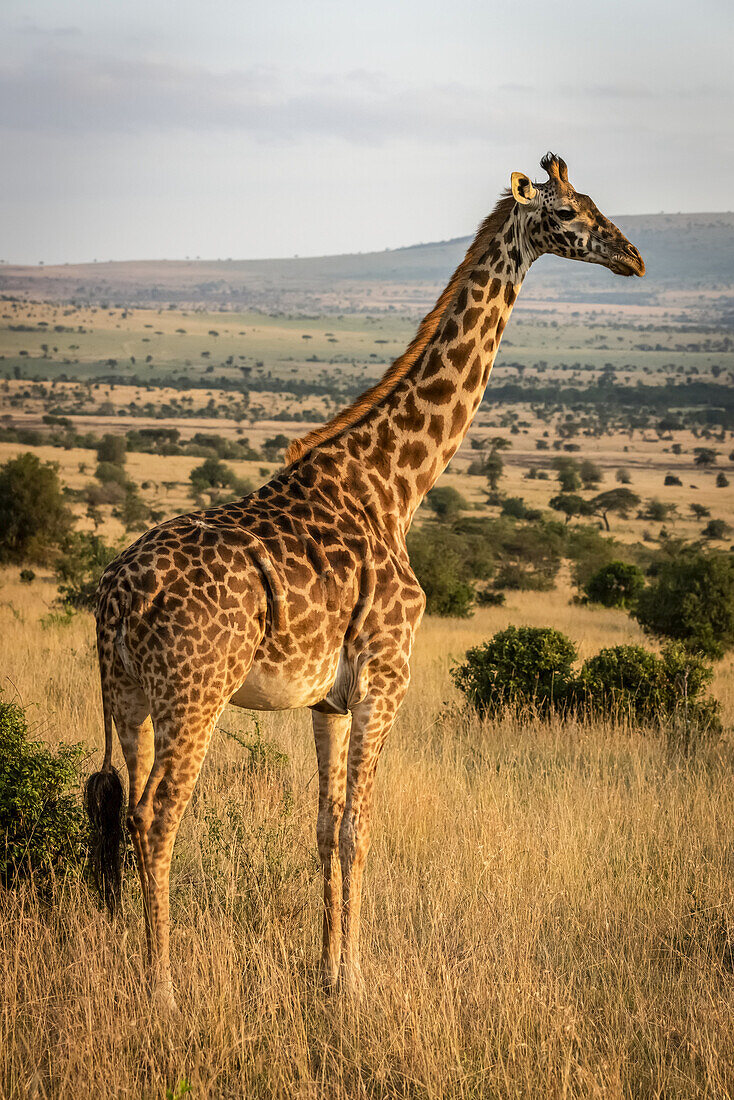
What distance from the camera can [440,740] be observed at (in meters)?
9.75

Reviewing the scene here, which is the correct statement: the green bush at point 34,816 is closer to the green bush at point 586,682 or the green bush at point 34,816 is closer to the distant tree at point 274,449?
the green bush at point 586,682

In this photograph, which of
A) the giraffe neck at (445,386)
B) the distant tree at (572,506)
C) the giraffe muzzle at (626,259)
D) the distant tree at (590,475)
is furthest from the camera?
the distant tree at (590,475)

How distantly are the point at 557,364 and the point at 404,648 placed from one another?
7192 inches

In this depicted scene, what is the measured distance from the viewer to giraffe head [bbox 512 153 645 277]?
17.4 ft

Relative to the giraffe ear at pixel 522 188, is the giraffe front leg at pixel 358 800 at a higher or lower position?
lower

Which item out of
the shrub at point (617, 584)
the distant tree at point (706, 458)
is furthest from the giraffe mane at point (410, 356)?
the distant tree at point (706, 458)

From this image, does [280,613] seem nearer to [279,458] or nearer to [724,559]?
[724,559]

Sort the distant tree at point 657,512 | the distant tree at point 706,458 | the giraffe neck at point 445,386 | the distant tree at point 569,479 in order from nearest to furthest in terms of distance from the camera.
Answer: the giraffe neck at point 445,386
the distant tree at point 657,512
the distant tree at point 569,479
the distant tree at point 706,458

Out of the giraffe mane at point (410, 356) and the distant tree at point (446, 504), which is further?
the distant tree at point (446, 504)

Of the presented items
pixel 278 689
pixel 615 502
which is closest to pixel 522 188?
pixel 278 689

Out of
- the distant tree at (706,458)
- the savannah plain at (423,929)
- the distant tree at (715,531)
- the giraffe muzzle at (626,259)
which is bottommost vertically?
the distant tree at (715,531)

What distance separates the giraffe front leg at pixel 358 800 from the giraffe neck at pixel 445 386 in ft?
3.14

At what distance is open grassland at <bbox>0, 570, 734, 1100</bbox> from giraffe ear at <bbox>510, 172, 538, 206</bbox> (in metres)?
3.73

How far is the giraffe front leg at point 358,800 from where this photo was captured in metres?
4.98
